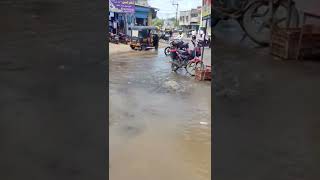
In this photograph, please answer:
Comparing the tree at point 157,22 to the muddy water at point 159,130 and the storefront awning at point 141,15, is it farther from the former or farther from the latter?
the muddy water at point 159,130

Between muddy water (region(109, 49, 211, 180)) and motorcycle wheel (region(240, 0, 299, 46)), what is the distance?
1.41m

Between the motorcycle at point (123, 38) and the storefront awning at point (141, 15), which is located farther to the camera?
the storefront awning at point (141, 15)

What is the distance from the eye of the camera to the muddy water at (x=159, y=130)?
9.95 feet

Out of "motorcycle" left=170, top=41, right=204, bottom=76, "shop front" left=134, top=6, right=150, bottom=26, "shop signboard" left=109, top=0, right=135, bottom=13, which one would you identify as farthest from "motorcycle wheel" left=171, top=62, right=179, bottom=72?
"shop front" left=134, top=6, right=150, bottom=26

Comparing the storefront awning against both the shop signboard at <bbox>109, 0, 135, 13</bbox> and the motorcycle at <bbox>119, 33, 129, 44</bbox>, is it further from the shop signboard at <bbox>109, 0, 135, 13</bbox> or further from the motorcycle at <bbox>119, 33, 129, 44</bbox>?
the motorcycle at <bbox>119, 33, 129, 44</bbox>

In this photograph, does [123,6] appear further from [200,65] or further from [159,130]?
[159,130]

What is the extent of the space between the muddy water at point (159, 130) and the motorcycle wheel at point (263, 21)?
55.4 inches

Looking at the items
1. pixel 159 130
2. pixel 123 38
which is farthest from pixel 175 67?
pixel 123 38

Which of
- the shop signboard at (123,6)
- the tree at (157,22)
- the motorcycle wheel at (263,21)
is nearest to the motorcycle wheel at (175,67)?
the motorcycle wheel at (263,21)

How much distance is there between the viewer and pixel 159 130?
4.31 m

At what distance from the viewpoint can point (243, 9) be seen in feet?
5.98

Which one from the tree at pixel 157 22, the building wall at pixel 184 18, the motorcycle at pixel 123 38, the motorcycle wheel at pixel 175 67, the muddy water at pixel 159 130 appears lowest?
the muddy water at pixel 159 130
